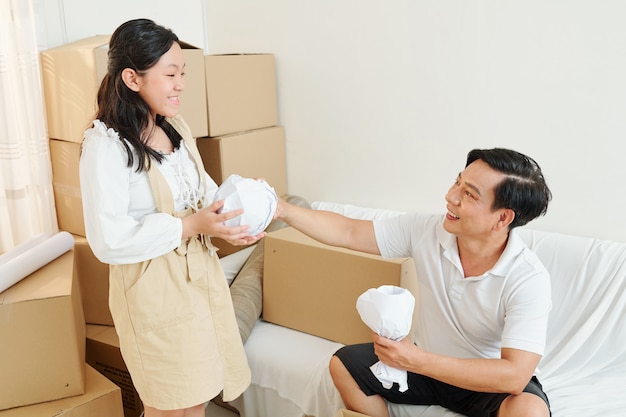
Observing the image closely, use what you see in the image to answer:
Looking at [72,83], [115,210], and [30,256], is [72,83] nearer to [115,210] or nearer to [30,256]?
[30,256]

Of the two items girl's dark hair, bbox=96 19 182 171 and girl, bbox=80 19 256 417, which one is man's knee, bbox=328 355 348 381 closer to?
girl, bbox=80 19 256 417

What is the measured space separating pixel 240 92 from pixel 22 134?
921 millimetres

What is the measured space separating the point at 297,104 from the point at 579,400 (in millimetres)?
→ 1753

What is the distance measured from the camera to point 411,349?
138cm

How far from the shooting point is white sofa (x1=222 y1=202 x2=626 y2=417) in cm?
174

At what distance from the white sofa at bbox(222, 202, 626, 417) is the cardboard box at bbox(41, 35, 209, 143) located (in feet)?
3.38

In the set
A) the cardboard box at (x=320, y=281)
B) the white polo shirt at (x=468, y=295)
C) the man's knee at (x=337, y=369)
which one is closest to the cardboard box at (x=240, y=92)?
the cardboard box at (x=320, y=281)

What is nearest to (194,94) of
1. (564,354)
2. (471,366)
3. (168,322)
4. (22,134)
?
(22,134)

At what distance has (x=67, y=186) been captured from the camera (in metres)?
2.22

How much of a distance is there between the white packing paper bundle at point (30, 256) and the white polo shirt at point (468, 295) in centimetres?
110

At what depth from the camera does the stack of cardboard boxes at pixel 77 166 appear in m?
1.76

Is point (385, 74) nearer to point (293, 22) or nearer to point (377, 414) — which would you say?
point (293, 22)

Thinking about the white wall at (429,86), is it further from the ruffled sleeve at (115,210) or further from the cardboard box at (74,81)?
the ruffled sleeve at (115,210)

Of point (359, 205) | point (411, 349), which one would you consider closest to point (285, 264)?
point (359, 205)
